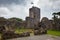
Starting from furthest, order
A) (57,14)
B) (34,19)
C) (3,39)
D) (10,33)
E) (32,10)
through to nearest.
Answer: (57,14) → (32,10) → (34,19) → (10,33) → (3,39)

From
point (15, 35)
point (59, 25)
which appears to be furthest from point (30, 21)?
point (15, 35)

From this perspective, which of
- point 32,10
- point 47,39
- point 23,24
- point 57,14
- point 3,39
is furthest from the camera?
point 57,14

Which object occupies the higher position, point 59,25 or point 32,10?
point 32,10

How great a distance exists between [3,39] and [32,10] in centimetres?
2200

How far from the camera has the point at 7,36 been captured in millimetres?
5812

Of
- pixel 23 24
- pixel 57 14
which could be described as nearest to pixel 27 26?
pixel 23 24

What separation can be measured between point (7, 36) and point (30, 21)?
17.9m

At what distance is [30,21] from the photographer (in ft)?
77.6

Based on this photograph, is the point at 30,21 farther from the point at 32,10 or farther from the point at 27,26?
the point at 32,10

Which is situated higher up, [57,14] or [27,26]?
[57,14]

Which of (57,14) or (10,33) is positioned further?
(57,14)

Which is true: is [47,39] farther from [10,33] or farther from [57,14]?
[57,14]

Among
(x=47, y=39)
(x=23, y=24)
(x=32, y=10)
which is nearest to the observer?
(x=47, y=39)

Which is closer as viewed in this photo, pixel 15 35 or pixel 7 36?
pixel 7 36
